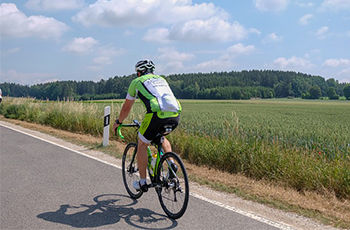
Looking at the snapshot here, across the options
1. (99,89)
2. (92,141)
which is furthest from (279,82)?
(92,141)

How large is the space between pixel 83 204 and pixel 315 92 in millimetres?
100789

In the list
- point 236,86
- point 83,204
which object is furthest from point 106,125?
point 236,86

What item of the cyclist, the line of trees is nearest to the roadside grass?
the cyclist

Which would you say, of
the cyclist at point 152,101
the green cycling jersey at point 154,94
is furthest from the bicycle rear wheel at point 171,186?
the green cycling jersey at point 154,94

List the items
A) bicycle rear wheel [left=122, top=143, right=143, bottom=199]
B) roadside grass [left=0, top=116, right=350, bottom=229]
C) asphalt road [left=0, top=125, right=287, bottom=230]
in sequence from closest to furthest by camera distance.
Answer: asphalt road [left=0, top=125, right=287, bottom=230] → roadside grass [left=0, top=116, right=350, bottom=229] → bicycle rear wheel [left=122, top=143, right=143, bottom=199]

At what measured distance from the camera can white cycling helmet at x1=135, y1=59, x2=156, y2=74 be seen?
4.34 metres

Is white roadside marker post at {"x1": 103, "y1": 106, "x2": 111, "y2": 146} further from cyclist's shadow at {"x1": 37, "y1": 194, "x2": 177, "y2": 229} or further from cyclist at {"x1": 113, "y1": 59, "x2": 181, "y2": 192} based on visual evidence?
cyclist at {"x1": 113, "y1": 59, "x2": 181, "y2": 192}

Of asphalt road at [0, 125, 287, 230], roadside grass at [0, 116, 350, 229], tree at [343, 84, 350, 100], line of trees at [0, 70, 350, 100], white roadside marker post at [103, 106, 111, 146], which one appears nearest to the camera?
asphalt road at [0, 125, 287, 230]

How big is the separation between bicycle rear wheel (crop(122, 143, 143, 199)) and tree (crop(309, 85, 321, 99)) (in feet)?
326

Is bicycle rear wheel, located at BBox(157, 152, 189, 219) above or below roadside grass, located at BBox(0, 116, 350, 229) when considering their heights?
above

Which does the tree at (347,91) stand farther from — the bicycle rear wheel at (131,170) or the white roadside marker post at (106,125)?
the bicycle rear wheel at (131,170)

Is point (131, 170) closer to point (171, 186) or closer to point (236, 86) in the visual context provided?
point (171, 186)

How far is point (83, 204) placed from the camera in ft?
15.4

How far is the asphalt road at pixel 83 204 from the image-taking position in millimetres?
3971
